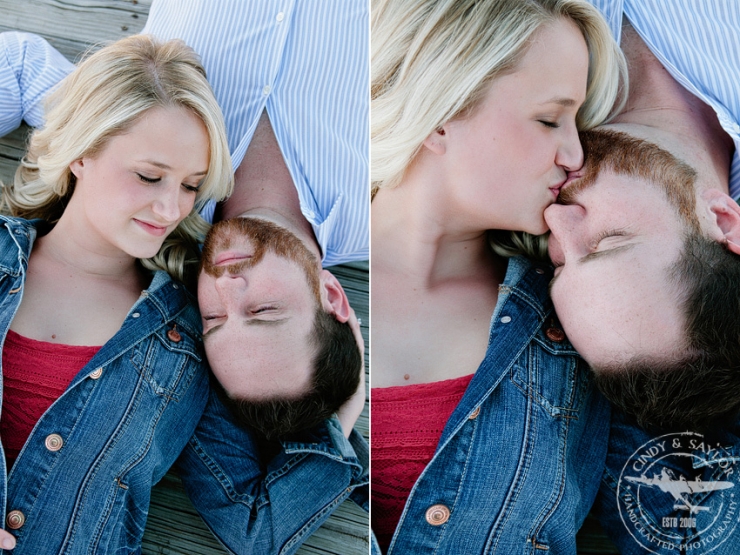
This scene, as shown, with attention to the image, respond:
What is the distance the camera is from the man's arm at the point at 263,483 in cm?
90

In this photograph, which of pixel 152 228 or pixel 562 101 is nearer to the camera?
pixel 562 101

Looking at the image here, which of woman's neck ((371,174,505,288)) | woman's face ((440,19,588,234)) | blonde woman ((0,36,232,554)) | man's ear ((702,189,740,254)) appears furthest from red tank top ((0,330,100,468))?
man's ear ((702,189,740,254))

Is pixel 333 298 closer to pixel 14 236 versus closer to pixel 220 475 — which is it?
pixel 220 475

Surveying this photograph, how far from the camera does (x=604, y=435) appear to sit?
2.64 ft

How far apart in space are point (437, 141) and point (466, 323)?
0.22 metres

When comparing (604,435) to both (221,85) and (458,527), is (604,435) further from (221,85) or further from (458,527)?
(221,85)

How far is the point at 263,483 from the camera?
925 millimetres

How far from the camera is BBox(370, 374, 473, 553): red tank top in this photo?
778mm

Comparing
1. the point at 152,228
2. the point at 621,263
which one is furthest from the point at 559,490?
the point at 152,228

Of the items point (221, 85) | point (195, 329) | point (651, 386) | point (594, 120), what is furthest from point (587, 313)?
point (221, 85)

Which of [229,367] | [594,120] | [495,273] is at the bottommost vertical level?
[229,367]

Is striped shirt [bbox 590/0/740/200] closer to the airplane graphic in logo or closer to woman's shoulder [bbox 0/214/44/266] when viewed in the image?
the airplane graphic in logo

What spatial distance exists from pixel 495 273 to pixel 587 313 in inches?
4.9

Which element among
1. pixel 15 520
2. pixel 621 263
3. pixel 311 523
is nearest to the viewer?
pixel 621 263
